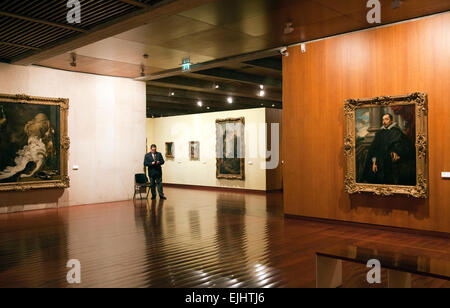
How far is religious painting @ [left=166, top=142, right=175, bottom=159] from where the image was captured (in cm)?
1922

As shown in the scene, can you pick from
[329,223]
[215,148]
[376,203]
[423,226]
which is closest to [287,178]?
[329,223]

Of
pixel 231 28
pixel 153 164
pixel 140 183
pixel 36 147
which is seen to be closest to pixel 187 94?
pixel 153 164

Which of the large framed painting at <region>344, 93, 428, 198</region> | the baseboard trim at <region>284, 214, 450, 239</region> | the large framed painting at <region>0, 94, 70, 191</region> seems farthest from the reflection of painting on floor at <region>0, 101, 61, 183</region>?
the large framed painting at <region>344, 93, 428, 198</region>

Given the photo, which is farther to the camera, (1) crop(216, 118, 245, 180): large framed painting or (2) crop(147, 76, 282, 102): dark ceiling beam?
(1) crop(216, 118, 245, 180): large framed painting

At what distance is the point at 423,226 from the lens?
7402mm

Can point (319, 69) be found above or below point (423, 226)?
above

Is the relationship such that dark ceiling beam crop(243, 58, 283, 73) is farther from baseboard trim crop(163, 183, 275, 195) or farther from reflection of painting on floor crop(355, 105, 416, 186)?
baseboard trim crop(163, 183, 275, 195)

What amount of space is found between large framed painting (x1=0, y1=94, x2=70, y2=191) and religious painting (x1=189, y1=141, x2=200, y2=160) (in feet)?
23.5

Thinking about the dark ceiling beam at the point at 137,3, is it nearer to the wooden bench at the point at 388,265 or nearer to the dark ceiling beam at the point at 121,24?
the dark ceiling beam at the point at 121,24

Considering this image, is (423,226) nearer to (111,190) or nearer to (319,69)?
(319,69)

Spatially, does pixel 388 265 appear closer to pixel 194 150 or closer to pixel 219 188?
pixel 219 188

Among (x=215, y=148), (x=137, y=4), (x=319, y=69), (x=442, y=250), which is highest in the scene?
(x=137, y=4)

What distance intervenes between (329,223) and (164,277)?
4777 millimetres

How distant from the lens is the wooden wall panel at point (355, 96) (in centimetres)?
721
